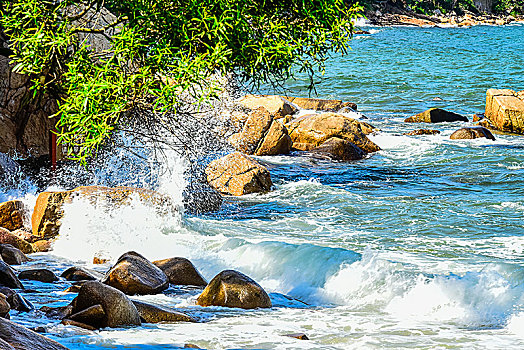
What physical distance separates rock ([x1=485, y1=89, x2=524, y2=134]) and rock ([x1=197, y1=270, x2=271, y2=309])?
51.8ft

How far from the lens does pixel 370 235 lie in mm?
10875

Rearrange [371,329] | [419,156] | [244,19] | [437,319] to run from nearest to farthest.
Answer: [244,19]
[371,329]
[437,319]
[419,156]

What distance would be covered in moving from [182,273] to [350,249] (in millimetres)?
2825

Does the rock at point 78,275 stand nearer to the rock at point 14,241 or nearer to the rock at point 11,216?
the rock at point 14,241

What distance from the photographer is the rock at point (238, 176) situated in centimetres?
1384

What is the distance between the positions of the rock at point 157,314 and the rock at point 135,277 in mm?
795

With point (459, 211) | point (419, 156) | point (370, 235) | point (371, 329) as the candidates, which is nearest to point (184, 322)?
point (371, 329)

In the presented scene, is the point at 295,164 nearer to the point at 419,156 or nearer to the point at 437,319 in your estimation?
the point at 419,156

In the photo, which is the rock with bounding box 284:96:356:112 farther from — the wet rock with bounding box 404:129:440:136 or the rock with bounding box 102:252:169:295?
the rock with bounding box 102:252:169:295

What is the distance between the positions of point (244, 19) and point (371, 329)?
10.2 ft

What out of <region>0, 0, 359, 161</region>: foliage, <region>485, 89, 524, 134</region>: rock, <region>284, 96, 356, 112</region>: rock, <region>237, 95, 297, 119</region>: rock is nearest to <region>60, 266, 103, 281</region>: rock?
<region>0, 0, 359, 161</region>: foliage

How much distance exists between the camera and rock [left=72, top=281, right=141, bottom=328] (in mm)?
6223

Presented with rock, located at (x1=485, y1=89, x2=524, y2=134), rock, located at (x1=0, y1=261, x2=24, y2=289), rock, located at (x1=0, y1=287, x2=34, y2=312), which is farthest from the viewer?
rock, located at (x1=485, y1=89, x2=524, y2=134)

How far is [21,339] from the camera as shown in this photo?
4082 mm
